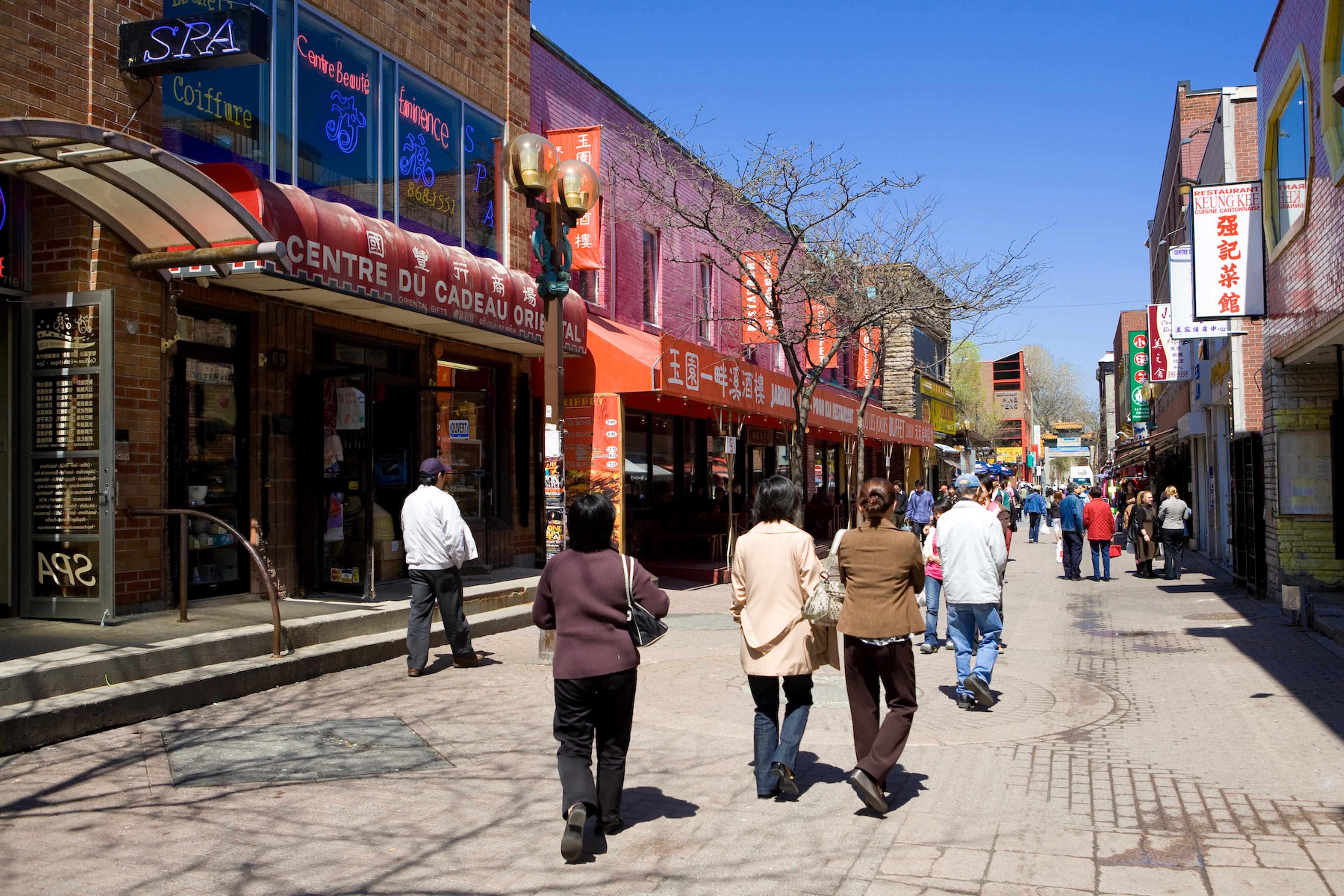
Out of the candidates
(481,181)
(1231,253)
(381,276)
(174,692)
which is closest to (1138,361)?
(1231,253)

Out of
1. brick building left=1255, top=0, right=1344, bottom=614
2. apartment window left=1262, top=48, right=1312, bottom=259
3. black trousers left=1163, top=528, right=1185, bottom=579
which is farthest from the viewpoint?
black trousers left=1163, top=528, right=1185, bottom=579

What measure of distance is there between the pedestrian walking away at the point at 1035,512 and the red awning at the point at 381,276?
20624mm

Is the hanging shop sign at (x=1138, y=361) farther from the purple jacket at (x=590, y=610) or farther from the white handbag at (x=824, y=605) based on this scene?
the purple jacket at (x=590, y=610)

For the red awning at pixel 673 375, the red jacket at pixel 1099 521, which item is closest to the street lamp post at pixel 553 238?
the red awning at pixel 673 375

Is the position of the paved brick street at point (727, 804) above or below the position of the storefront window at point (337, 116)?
below

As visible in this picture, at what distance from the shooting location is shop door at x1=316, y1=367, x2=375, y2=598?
419 inches

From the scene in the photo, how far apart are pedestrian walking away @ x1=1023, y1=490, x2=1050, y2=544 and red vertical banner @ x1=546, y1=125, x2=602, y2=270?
64.0 ft

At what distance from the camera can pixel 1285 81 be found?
12.0 m

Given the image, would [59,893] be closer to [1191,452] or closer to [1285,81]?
[1285,81]

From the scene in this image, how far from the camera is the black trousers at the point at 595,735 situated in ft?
15.3

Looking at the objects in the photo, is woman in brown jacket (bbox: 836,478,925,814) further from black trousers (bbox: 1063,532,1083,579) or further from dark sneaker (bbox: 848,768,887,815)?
black trousers (bbox: 1063,532,1083,579)

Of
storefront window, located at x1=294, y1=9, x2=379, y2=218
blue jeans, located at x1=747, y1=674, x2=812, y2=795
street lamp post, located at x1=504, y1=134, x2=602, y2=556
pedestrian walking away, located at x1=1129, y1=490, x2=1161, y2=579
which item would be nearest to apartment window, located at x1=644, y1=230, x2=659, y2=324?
storefront window, located at x1=294, y1=9, x2=379, y2=218

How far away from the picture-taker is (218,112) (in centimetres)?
967

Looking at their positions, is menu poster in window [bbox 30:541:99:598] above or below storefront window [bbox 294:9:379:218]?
below
